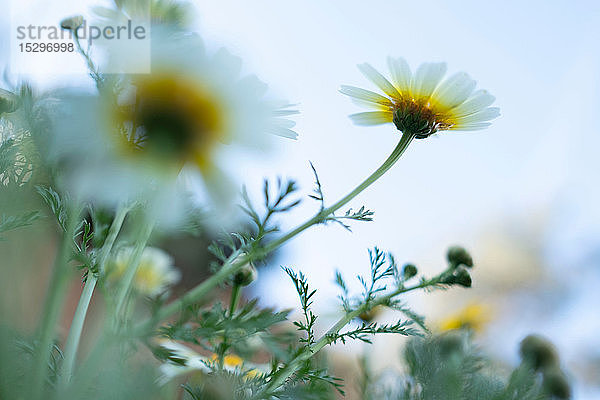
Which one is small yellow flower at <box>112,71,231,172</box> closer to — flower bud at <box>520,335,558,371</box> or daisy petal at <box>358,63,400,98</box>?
daisy petal at <box>358,63,400,98</box>

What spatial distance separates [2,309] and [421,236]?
73 cm

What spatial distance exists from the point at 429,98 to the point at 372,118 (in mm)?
31

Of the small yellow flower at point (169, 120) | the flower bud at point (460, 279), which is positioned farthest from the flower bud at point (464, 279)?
the small yellow flower at point (169, 120)

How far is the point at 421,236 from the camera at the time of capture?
798mm

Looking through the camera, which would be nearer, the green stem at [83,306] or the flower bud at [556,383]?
the green stem at [83,306]

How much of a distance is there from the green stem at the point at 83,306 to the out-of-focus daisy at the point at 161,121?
0.5 inches

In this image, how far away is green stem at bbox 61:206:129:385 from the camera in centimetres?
20

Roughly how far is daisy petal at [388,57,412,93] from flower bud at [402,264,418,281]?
0.08 meters

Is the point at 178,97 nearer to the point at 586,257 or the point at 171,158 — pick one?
the point at 171,158

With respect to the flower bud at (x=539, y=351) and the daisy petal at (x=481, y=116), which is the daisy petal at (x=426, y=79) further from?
the flower bud at (x=539, y=351)

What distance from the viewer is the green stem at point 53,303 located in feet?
0.52

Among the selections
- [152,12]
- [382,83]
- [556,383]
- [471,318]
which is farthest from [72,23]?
[471,318]

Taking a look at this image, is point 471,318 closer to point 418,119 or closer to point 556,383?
point 556,383

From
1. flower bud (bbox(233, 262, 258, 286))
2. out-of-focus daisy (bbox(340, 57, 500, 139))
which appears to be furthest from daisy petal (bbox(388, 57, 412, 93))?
flower bud (bbox(233, 262, 258, 286))
